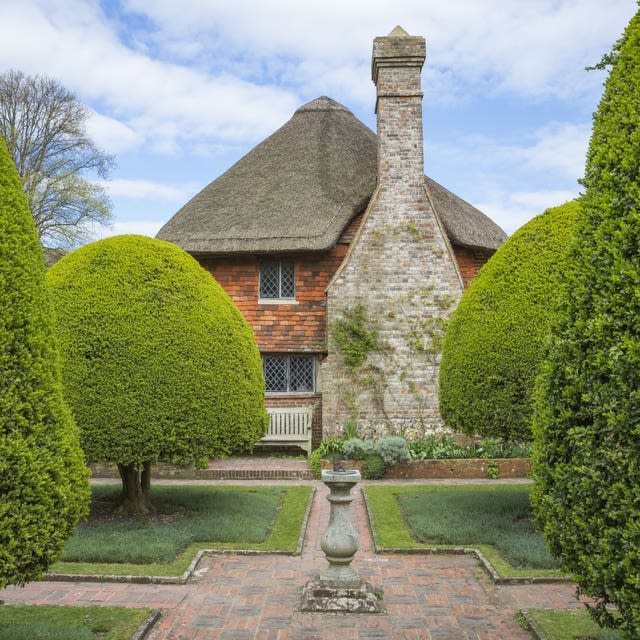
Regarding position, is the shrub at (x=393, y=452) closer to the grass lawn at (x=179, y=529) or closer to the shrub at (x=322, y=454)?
the shrub at (x=322, y=454)

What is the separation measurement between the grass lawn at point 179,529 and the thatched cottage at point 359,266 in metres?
4.87

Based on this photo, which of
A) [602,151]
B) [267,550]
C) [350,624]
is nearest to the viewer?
[602,151]

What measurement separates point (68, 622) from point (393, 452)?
30.4ft

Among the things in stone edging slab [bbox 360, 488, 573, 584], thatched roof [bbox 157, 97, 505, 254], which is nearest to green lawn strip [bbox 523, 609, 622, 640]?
stone edging slab [bbox 360, 488, 573, 584]

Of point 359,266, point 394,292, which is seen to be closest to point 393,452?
point 394,292

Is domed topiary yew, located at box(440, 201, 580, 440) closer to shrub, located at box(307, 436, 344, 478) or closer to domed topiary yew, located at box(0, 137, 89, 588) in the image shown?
shrub, located at box(307, 436, 344, 478)

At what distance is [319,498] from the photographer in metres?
12.3

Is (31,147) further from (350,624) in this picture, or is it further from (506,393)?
(350,624)

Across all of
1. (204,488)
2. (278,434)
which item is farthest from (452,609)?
(278,434)

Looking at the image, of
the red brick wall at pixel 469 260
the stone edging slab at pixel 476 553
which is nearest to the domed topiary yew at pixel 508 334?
the stone edging slab at pixel 476 553

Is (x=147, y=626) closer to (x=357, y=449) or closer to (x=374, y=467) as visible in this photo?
(x=374, y=467)

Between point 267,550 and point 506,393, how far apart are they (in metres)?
3.91

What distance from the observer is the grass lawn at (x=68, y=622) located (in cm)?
541

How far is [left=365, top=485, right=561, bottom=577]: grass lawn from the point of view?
7.76m
